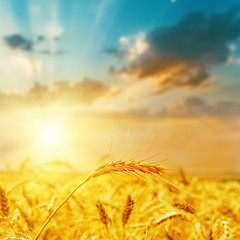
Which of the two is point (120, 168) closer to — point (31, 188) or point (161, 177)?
point (161, 177)

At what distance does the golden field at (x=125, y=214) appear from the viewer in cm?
206

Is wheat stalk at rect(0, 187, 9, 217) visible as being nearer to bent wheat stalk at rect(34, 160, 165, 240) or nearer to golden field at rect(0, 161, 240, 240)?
golden field at rect(0, 161, 240, 240)

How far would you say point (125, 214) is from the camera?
2.06 meters

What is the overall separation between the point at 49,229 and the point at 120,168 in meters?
1.57

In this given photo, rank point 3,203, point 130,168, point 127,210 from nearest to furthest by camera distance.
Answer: point 130,168
point 127,210
point 3,203

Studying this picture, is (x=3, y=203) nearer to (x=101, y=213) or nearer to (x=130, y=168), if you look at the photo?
(x=101, y=213)

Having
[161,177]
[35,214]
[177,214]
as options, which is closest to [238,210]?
[177,214]

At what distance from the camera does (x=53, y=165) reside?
16.6 ft

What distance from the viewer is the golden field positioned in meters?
2.06

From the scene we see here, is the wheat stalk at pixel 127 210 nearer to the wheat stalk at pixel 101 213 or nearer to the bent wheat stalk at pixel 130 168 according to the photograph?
the wheat stalk at pixel 101 213

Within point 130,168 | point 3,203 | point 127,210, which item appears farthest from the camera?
point 3,203

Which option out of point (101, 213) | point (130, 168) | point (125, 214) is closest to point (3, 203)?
point (101, 213)

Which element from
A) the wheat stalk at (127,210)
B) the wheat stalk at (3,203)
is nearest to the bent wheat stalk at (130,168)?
the wheat stalk at (127,210)

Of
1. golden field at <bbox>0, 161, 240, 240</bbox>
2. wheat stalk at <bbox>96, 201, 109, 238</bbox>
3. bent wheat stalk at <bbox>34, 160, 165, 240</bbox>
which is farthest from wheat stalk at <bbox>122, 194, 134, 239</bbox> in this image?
bent wheat stalk at <bbox>34, 160, 165, 240</bbox>
